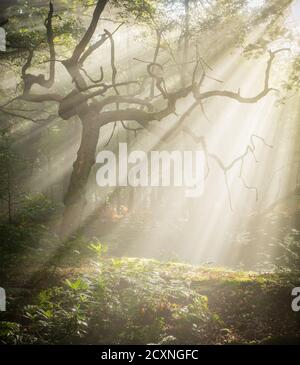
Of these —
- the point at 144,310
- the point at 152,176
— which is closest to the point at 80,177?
the point at 144,310

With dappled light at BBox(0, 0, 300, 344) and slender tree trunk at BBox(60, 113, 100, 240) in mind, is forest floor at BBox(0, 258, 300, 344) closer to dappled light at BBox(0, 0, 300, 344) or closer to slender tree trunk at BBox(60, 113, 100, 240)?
dappled light at BBox(0, 0, 300, 344)

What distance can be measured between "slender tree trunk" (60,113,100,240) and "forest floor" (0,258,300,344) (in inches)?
154

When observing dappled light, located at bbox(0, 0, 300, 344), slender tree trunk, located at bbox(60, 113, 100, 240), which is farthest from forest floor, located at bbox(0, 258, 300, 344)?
slender tree trunk, located at bbox(60, 113, 100, 240)

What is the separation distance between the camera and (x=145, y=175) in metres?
29.6

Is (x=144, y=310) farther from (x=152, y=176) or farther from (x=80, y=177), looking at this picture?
(x=152, y=176)

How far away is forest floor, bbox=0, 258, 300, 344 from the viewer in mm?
6273

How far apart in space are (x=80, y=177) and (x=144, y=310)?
641 centimetres

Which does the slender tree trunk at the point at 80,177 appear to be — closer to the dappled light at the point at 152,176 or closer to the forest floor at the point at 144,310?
the dappled light at the point at 152,176

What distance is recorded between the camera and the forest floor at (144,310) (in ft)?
20.6

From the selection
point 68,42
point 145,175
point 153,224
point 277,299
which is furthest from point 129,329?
point 145,175

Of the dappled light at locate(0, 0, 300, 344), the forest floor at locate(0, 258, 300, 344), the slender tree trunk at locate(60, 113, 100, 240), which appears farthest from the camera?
the slender tree trunk at locate(60, 113, 100, 240)

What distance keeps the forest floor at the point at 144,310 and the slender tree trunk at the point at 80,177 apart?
3.91 m

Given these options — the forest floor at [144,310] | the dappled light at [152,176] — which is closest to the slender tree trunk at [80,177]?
the dappled light at [152,176]
